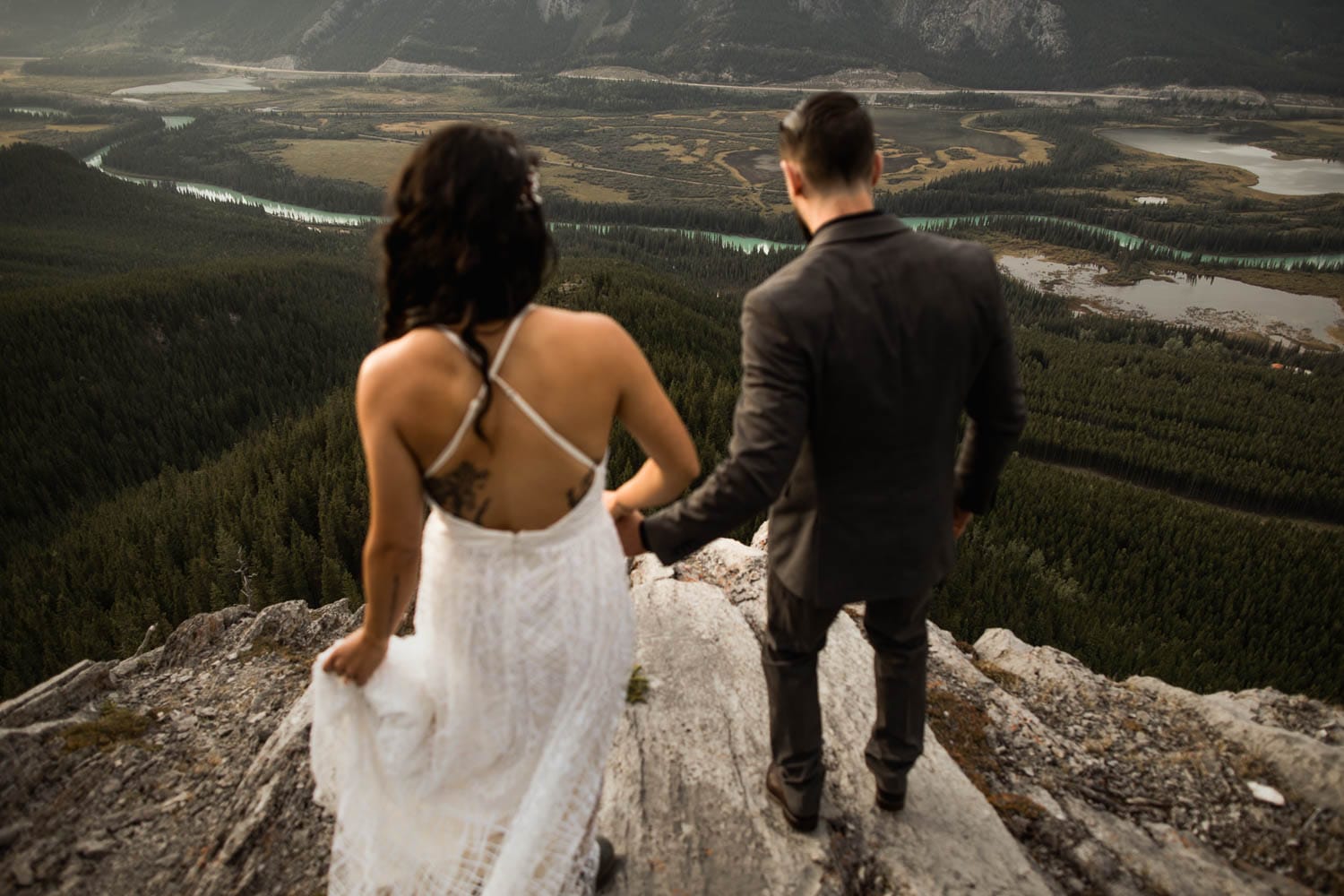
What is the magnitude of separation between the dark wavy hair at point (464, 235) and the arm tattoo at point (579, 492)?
46cm

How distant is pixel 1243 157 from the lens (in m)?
145

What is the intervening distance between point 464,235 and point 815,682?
279cm

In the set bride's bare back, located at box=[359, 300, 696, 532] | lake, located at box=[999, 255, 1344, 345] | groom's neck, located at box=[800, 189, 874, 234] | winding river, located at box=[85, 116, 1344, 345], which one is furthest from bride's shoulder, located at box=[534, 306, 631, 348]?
winding river, located at box=[85, 116, 1344, 345]

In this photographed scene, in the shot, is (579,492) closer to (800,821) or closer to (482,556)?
(482,556)

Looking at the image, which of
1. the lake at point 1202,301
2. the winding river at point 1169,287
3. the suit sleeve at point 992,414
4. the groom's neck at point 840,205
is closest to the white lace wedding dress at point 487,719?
the groom's neck at point 840,205

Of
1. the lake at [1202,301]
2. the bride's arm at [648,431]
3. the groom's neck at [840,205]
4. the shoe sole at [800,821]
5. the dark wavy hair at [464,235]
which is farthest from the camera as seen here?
the lake at [1202,301]

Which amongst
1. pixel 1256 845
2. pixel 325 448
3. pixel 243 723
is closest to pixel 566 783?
pixel 243 723

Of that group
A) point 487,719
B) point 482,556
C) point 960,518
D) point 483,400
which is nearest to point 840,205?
point 483,400

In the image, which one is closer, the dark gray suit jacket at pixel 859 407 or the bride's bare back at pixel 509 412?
the bride's bare back at pixel 509 412

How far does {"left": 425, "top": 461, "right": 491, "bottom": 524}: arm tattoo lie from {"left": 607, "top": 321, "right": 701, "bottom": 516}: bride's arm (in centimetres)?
62

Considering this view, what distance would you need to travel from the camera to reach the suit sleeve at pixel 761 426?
326cm

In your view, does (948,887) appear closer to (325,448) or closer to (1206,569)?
(325,448)

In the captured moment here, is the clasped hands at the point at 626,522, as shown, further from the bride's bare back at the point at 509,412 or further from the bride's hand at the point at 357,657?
the bride's hand at the point at 357,657

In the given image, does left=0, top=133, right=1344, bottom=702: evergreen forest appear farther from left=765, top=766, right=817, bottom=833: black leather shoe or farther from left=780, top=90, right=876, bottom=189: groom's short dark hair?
left=765, top=766, right=817, bottom=833: black leather shoe
